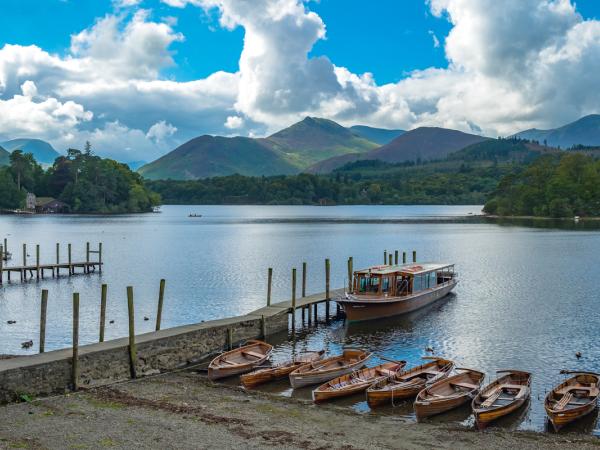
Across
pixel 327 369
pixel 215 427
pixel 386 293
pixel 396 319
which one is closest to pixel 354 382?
pixel 327 369

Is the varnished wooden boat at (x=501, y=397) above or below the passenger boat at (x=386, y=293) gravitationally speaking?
below

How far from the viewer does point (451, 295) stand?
55.3 m

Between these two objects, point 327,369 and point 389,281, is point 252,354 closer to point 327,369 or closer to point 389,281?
point 327,369

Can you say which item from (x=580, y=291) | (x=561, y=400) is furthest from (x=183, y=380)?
(x=580, y=291)

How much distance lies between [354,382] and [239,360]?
642cm

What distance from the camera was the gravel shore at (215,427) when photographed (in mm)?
19188

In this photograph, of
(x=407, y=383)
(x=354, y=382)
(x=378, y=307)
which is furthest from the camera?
(x=378, y=307)

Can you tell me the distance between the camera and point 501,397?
25.0m

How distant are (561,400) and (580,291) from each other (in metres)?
35.1

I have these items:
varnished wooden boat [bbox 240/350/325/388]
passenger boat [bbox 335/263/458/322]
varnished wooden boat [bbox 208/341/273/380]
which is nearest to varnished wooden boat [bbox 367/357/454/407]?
varnished wooden boat [bbox 240/350/325/388]

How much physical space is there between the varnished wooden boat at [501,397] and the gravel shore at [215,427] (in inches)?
29.0

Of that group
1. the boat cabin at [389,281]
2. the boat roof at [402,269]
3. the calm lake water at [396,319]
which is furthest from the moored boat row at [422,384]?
the boat roof at [402,269]

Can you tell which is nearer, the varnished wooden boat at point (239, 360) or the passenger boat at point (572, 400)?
the passenger boat at point (572, 400)

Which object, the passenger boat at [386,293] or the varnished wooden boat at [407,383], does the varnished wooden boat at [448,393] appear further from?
the passenger boat at [386,293]
